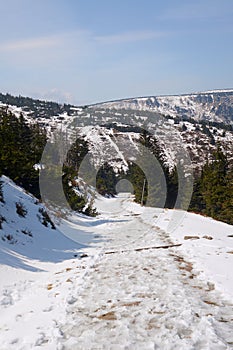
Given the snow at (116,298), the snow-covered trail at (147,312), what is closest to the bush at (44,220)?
the snow at (116,298)

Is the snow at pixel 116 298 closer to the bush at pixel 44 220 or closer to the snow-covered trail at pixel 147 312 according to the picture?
the snow-covered trail at pixel 147 312

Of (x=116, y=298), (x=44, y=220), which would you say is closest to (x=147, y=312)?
(x=116, y=298)

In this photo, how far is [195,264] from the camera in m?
11.1

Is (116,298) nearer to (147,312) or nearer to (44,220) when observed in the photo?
(147,312)

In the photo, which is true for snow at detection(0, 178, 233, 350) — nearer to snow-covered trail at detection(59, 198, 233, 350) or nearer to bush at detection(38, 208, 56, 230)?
snow-covered trail at detection(59, 198, 233, 350)

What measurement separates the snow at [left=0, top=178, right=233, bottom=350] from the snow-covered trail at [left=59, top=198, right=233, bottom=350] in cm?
2

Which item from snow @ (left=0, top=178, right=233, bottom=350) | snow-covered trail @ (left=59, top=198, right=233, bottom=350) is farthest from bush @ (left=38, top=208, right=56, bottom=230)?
snow-covered trail @ (left=59, top=198, right=233, bottom=350)

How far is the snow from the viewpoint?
5379mm

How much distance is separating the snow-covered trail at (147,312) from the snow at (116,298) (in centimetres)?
2

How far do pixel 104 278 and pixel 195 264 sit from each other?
3.69 metres

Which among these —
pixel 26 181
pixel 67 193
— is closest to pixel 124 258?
pixel 26 181

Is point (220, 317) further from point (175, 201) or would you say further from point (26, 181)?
point (175, 201)

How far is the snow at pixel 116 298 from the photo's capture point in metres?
5.38

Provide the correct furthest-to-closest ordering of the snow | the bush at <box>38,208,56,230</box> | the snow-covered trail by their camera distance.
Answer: the bush at <box>38,208,56,230</box> < the snow < the snow-covered trail
